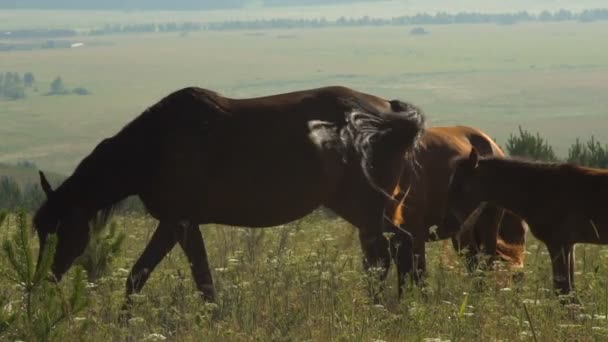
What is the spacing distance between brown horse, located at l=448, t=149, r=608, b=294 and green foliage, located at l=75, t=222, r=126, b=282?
8.85ft

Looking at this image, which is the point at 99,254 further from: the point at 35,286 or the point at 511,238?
the point at 511,238

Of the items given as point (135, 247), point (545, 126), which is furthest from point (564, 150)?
point (135, 247)

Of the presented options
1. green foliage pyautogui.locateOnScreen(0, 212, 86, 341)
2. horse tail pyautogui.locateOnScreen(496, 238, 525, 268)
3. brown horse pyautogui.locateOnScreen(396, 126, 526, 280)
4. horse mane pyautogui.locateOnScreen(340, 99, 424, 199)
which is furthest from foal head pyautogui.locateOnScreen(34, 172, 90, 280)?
horse tail pyautogui.locateOnScreen(496, 238, 525, 268)

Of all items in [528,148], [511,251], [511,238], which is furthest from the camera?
[528,148]

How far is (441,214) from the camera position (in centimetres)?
951

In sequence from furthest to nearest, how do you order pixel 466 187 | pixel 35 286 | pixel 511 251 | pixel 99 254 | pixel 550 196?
pixel 511 251
pixel 99 254
pixel 466 187
pixel 550 196
pixel 35 286

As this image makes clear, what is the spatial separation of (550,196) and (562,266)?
0.66 meters

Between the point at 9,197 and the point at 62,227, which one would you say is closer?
the point at 62,227

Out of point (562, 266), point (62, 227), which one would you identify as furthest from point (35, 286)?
point (562, 266)

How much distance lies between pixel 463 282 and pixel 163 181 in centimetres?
234

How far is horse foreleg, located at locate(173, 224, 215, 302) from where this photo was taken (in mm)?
8078

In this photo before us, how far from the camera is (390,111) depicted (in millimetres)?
9125

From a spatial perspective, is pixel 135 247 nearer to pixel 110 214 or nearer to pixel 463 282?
pixel 110 214

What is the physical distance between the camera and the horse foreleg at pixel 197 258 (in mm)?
8078
